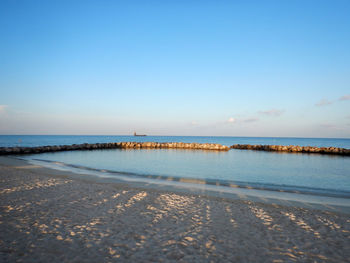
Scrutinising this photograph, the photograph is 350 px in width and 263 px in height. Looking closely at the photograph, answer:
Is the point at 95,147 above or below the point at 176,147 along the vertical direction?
below

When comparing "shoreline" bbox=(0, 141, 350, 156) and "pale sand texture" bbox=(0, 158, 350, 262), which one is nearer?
"pale sand texture" bbox=(0, 158, 350, 262)

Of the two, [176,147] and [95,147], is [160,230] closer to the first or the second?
[95,147]

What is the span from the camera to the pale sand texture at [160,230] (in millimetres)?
4223

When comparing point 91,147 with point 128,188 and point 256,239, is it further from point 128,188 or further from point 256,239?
point 256,239

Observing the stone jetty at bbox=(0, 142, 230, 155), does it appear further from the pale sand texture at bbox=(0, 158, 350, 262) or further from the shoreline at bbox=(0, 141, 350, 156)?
the pale sand texture at bbox=(0, 158, 350, 262)

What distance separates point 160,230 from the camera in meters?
5.41

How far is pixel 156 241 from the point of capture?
4801 mm

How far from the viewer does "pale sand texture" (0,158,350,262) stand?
422 centimetres

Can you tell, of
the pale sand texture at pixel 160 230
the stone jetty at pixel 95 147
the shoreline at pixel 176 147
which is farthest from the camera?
the shoreline at pixel 176 147

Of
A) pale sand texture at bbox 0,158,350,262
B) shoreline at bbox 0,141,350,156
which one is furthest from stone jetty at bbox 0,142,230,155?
pale sand texture at bbox 0,158,350,262

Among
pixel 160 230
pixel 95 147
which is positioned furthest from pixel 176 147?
pixel 160 230

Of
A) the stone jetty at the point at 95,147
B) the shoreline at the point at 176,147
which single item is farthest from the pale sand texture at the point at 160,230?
the shoreline at the point at 176,147

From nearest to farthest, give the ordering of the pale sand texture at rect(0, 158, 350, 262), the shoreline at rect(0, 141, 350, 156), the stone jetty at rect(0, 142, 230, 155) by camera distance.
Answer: the pale sand texture at rect(0, 158, 350, 262) → the stone jetty at rect(0, 142, 230, 155) → the shoreline at rect(0, 141, 350, 156)

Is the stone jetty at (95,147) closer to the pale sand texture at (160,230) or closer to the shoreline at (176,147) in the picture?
the shoreline at (176,147)
